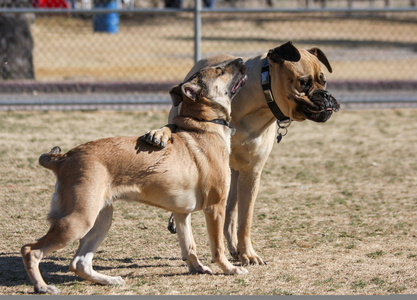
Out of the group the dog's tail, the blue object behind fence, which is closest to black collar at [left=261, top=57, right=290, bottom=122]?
Result: the dog's tail

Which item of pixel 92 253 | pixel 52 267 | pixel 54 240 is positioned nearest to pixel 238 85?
pixel 92 253

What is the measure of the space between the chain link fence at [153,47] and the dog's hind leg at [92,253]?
6.49 m

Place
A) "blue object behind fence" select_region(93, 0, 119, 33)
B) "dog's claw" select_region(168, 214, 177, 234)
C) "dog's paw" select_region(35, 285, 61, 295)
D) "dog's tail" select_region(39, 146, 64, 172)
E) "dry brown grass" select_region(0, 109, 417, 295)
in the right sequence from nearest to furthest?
1. "dog's paw" select_region(35, 285, 61, 295)
2. "dog's tail" select_region(39, 146, 64, 172)
3. "dry brown grass" select_region(0, 109, 417, 295)
4. "dog's claw" select_region(168, 214, 177, 234)
5. "blue object behind fence" select_region(93, 0, 119, 33)

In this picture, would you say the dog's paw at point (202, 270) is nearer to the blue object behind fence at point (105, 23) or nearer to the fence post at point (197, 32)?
the fence post at point (197, 32)

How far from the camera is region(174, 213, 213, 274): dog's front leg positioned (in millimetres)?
4878

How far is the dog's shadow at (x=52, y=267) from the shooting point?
15.3 ft

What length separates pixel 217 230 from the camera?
4.72m

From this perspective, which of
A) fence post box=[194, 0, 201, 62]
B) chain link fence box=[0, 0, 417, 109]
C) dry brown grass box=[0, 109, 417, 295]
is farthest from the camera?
chain link fence box=[0, 0, 417, 109]

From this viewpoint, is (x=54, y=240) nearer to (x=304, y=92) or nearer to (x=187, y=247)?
(x=187, y=247)

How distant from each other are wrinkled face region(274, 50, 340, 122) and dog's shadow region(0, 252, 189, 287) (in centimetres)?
149

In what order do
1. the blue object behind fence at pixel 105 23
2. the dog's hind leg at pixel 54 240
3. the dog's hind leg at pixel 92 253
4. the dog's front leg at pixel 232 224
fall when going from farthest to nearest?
the blue object behind fence at pixel 105 23 < the dog's front leg at pixel 232 224 < the dog's hind leg at pixel 92 253 < the dog's hind leg at pixel 54 240

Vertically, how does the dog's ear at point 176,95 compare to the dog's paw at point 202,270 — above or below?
above

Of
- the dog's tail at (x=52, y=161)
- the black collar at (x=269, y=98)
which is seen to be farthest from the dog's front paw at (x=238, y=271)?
the dog's tail at (x=52, y=161)

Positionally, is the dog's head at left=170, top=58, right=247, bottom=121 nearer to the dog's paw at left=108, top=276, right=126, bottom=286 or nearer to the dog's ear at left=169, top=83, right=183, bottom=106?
the dog's ear at left=169, top=83, right=183, bottom=106
